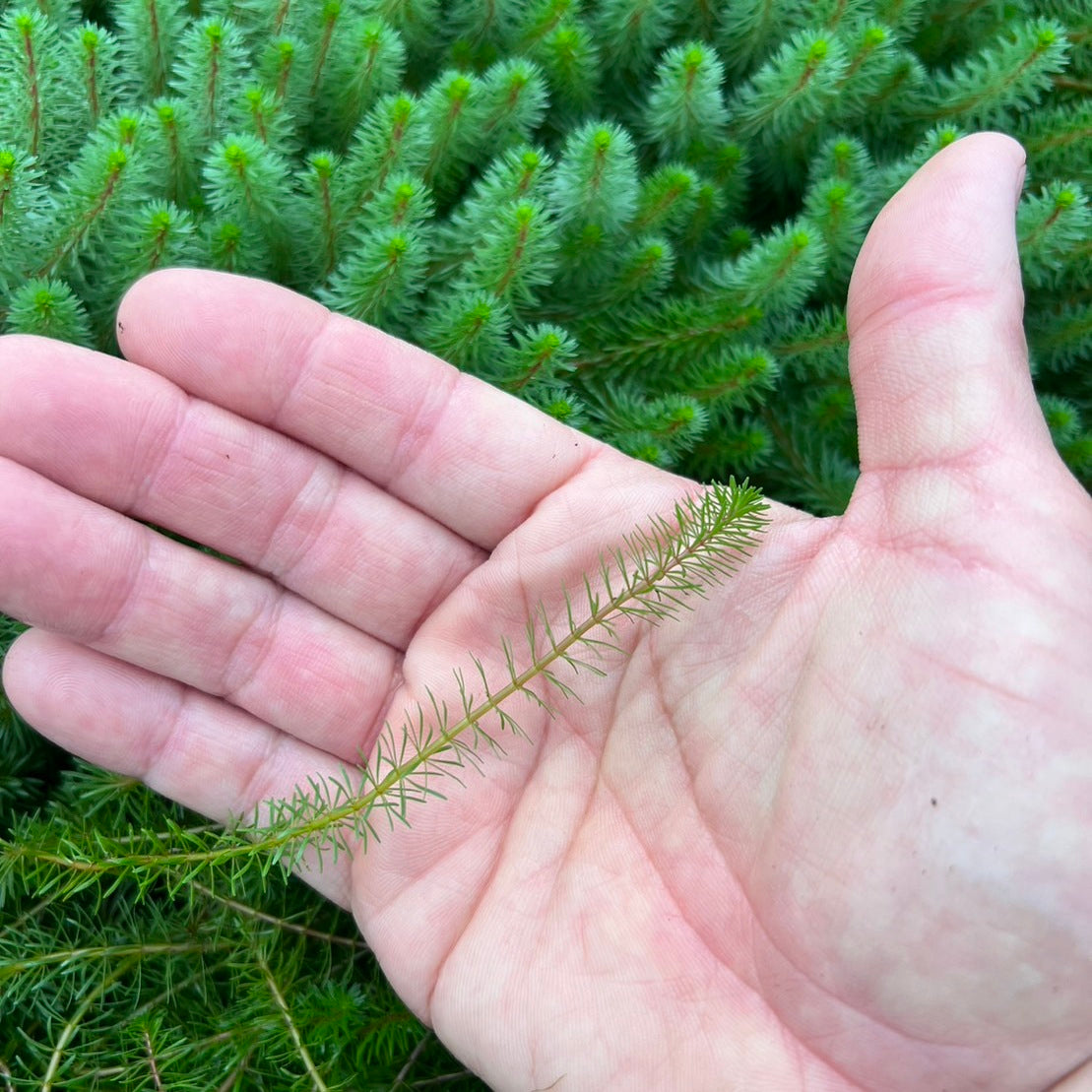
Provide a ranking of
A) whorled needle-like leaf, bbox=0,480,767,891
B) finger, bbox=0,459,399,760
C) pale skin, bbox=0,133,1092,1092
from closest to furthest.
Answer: pale skin, bbox=0,133,1092,1092 < whorled needle-like leaf, bbox=0,480,767,891 < finger, bbox=0,459,399,760

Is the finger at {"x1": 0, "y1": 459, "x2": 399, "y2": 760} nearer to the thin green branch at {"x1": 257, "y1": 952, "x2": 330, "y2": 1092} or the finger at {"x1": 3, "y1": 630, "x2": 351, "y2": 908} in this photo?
the finger at {"x1": 3, "y1": 630, "x2": 351, "y2": 908}

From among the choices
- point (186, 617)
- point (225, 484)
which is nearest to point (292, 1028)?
point (186, 617)

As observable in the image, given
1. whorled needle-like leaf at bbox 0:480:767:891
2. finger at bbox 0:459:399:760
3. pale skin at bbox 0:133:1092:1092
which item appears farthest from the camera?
finger at bbox 0:459:399:760

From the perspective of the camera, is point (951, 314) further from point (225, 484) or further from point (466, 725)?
point (225, 484)

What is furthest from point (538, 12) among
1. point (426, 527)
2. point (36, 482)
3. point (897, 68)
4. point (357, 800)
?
point (357, 800)

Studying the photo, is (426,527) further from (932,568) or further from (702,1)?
A: (702,1)

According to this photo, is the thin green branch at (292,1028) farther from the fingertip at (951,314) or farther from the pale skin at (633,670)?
the fingertip at (951,314)

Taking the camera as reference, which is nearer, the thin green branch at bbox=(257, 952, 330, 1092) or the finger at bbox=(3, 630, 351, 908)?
the thin green branch at bbox=(257, 952, 330, 1092)

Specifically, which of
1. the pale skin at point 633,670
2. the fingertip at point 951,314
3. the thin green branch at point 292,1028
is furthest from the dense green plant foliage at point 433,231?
the fingertip at point 951,314

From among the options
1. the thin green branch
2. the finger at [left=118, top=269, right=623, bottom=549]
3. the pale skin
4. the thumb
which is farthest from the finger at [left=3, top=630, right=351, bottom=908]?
the thumb
